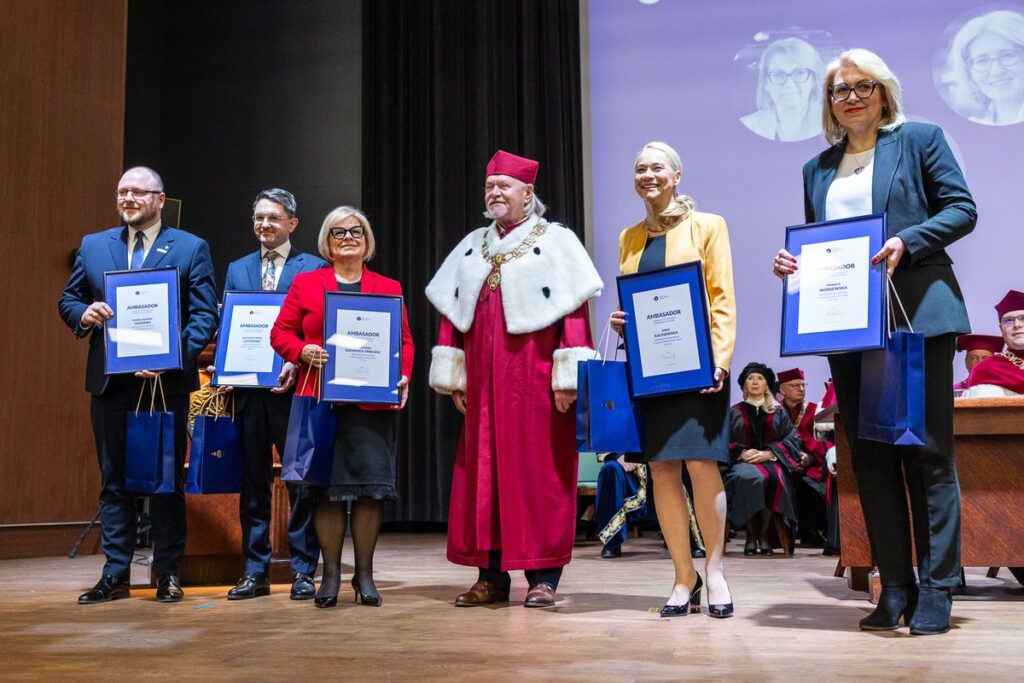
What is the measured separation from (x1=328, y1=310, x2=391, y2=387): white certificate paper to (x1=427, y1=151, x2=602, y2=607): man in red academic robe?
0.74 ft

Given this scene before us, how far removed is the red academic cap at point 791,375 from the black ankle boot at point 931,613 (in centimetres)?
413

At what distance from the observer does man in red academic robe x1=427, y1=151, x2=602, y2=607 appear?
3.33 meters

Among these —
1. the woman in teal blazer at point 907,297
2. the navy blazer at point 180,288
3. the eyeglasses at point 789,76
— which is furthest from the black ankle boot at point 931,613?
the eyeglasses at point 789,76

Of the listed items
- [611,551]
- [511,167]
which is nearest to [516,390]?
[511,167]

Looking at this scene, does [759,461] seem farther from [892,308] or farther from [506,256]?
[892,308]

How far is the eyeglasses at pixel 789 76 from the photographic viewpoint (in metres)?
6.53

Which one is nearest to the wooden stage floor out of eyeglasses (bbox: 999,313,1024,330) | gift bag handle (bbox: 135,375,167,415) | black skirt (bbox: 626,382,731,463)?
black skirt (bbox: 626,382,731,463)

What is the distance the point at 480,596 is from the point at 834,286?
60.8 inches

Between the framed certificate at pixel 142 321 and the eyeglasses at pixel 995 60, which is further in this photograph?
the eyeglasses at pixel 995 60

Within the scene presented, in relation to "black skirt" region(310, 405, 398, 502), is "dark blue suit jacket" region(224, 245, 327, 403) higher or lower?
higher

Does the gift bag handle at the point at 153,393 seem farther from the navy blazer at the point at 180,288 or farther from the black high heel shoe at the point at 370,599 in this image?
the black high heel shoe at the point at 370,599

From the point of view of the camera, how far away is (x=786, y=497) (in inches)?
237

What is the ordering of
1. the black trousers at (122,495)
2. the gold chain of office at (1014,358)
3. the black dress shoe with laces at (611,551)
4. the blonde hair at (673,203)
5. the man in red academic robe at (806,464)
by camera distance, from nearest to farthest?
the blonde hair at (673,203) → the black trousers at (122,495) → the gold chain of office at (1014,358) → the black dress shoe with laces at (611,551) → the man in red academic robe at (806,464)

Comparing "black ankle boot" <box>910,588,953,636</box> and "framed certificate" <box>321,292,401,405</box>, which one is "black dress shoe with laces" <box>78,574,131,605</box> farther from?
"black ankle boot" <box>910,588,953,636</box>
